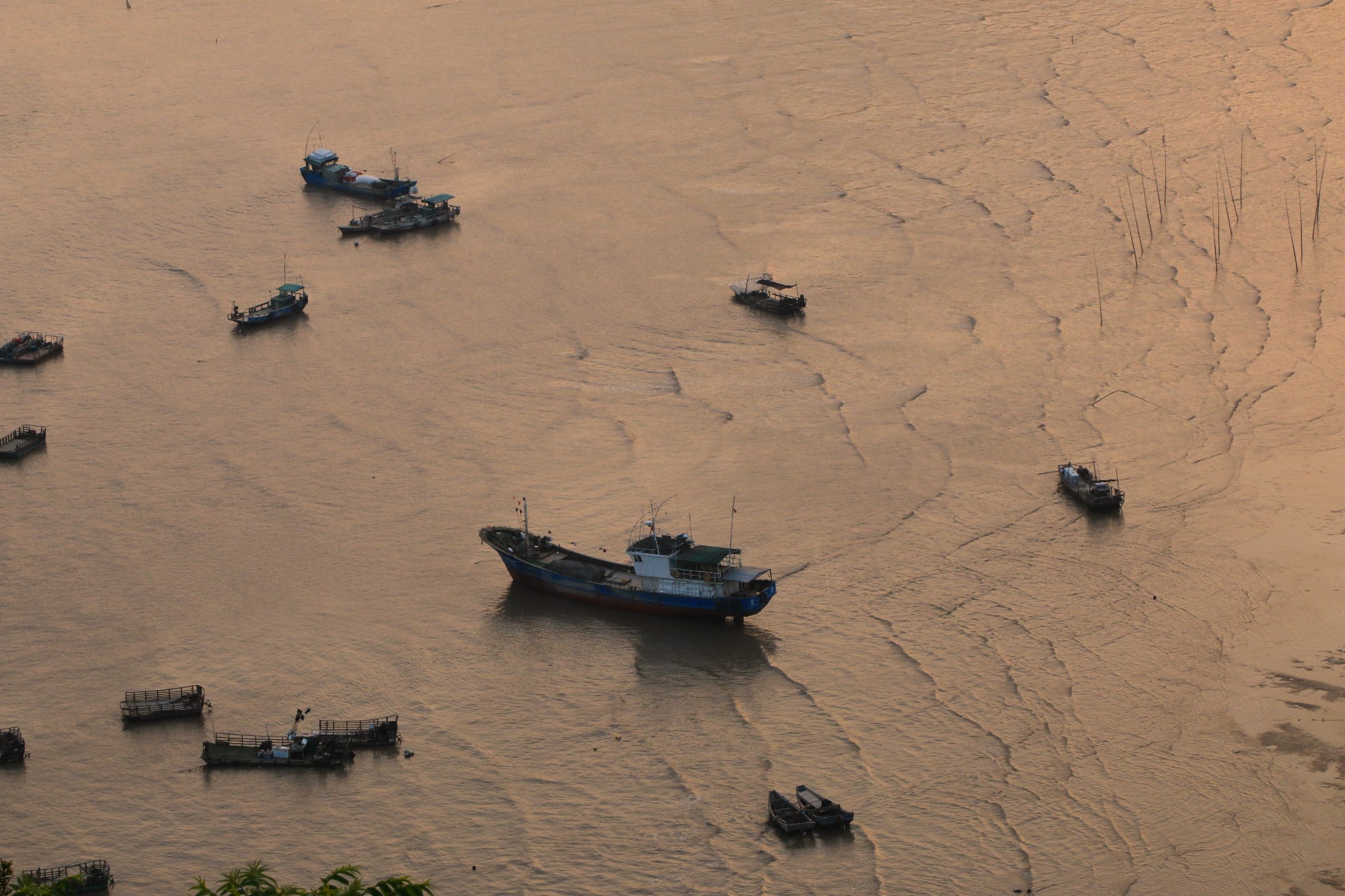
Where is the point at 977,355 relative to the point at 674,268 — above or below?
below

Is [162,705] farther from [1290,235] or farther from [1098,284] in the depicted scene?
[1290,235]

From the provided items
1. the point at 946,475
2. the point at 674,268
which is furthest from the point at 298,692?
the point at 674,268

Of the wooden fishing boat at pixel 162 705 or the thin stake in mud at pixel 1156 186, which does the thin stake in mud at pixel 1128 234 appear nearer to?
the thin stake in mud at pixel 1156 186

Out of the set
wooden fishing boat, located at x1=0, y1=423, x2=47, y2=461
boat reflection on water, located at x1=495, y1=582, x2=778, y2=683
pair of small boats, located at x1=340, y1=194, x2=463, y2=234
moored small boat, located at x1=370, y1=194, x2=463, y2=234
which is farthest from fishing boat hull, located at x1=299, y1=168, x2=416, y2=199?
boat reflection on water, located at x1=495, y1=582, x2=778, y2=683

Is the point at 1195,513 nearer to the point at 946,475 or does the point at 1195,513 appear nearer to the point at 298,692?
the point at 946,475

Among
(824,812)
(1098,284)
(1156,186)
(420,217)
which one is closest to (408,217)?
(420,217)

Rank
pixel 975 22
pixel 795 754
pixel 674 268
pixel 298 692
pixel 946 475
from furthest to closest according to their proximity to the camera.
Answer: pixel 975 22 < pixel 674 268 < pixel 946 475 < pixel 298 692 < pixel 795 754
